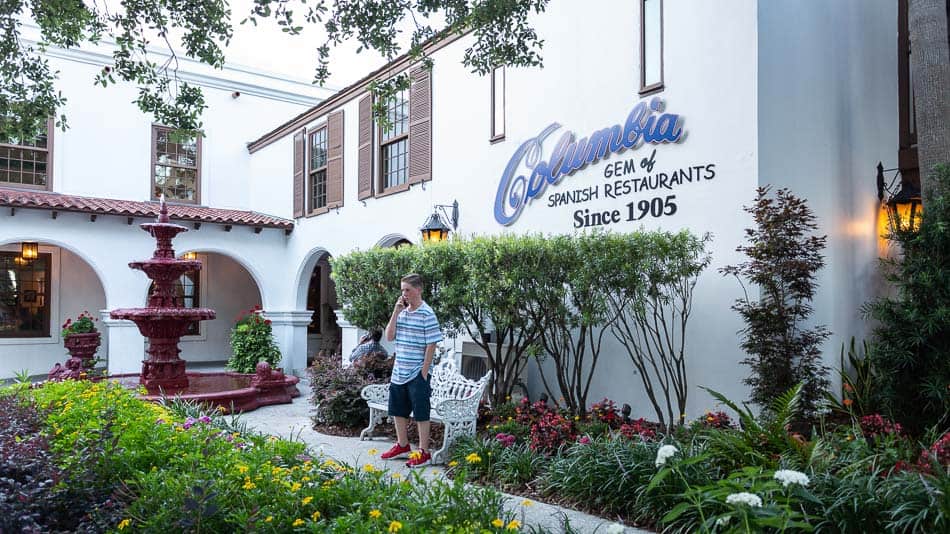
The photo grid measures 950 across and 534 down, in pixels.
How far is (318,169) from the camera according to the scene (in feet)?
47.2

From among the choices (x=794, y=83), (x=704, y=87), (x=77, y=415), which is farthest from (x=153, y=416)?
(x=794, y=83)

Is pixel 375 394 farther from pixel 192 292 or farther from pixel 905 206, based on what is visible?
pixel 192 292

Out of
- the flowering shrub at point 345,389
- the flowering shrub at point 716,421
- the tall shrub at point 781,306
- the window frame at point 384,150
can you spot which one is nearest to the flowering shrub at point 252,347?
the window frame at point 384,150

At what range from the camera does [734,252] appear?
6.53m

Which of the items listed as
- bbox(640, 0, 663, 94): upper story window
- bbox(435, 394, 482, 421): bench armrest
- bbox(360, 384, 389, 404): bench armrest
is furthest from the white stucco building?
bbox(360, 384, 389, 404): bench armrest

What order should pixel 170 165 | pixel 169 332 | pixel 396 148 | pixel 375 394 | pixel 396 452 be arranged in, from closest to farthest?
pixel 396 452, pixel 375 394, pixel 169 332, pixel 396 148, pixel 170 165

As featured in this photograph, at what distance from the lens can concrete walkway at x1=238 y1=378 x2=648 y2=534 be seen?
4191 millimetres

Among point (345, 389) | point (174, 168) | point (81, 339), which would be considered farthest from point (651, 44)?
point (174, 168)

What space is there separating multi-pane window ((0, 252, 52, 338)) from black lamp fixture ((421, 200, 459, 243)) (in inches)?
410

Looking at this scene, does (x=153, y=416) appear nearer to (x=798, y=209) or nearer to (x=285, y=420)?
(x=285, y=420)

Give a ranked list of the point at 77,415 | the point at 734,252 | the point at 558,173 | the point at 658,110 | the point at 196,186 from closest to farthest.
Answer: the point at 77,415 < the point at 734,252 < the point at 658,110 < the point at 558,173 < the point at 196,186

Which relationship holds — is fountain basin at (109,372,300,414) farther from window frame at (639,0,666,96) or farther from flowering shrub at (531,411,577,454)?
window frame at (639,0,666,96)

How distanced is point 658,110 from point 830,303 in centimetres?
260

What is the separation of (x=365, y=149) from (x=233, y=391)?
499cm
